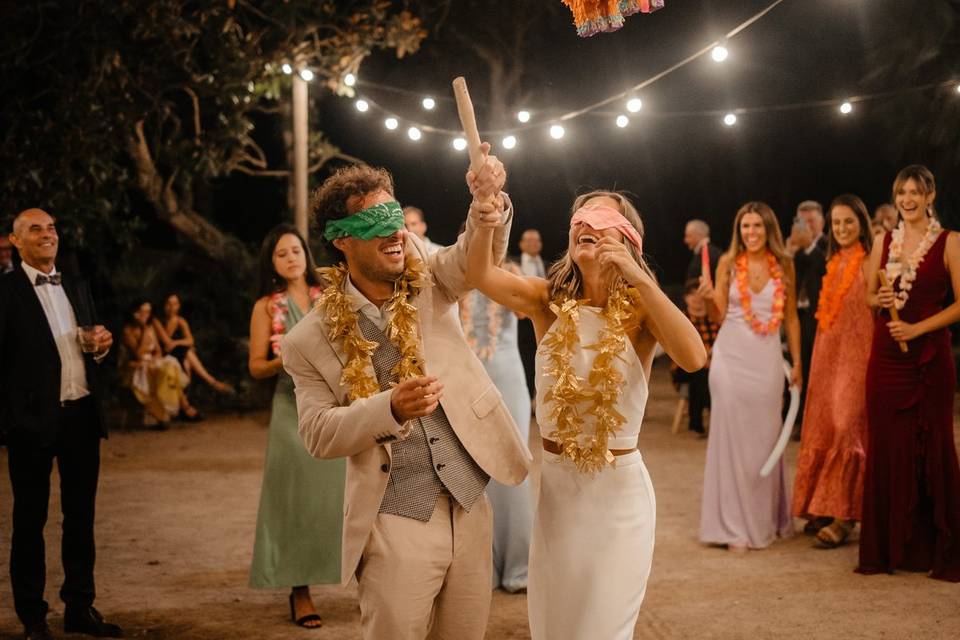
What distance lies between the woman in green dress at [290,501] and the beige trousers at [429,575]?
203 cm

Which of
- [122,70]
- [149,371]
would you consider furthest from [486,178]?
[149,371]

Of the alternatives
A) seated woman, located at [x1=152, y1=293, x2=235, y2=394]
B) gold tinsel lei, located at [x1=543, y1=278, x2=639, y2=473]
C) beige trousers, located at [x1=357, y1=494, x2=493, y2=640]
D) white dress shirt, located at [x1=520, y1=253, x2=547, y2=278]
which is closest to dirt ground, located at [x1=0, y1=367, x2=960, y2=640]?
gold tinsel lei, located at [x1=543, y1=278, x2=639, y2=473]

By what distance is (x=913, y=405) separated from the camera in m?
5.43

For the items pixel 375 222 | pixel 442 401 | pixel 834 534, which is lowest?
pixel 834 534

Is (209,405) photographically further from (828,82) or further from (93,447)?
(828,82)

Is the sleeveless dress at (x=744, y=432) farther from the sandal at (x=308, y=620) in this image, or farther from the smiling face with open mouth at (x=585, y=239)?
the smiling face with open mouth at (x=585, y=239)

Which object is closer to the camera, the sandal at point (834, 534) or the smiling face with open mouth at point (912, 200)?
the smiling face with open mouth at point (912, 200)

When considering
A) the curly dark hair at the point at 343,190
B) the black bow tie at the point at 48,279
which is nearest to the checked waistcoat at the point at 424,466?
the curly dark hair at the point at 343,190

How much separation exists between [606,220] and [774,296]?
3291 mm

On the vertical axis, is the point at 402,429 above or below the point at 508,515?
above

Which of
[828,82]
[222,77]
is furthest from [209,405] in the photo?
[828,82]

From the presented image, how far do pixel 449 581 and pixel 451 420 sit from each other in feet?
1.45

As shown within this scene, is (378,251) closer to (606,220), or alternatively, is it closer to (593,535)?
(606,220)

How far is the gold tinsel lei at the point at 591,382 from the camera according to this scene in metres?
3.12
